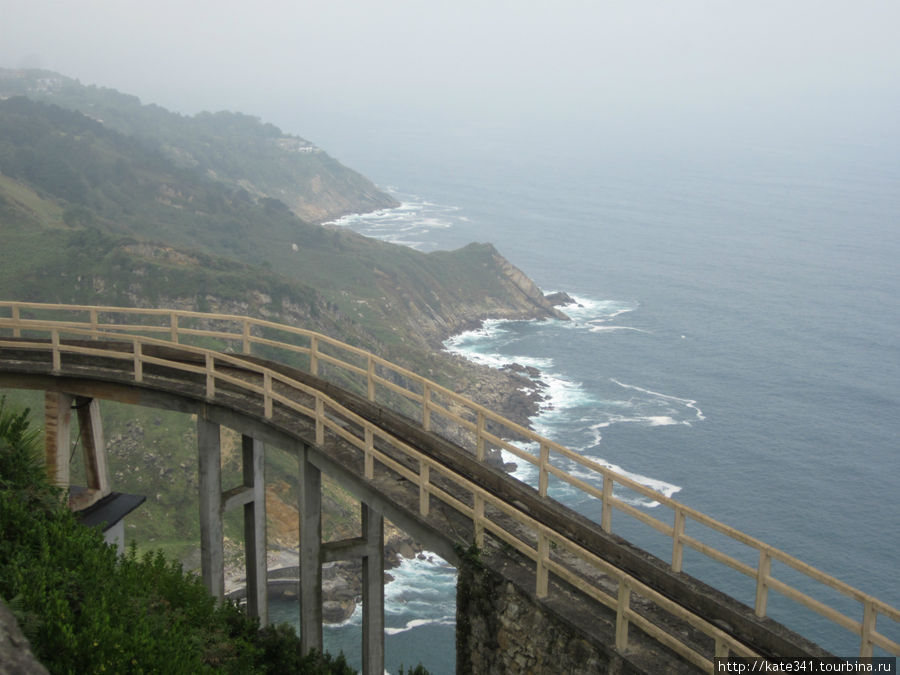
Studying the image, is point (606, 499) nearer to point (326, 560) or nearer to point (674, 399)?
point (326, 560)

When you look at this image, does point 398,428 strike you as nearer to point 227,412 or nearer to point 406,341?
point 227,412

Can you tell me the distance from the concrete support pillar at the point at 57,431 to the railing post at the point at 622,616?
1490 centimetres

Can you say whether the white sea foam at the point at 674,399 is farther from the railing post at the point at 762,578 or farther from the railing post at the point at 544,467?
the railing post at the point at 762,578

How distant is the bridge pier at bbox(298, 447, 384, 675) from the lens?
19484 mm

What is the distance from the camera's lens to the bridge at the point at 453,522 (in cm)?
1366

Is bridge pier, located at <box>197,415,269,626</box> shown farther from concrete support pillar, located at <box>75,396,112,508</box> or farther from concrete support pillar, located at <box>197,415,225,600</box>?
concrete support pillar, located at <box>75,396,112,508</box>

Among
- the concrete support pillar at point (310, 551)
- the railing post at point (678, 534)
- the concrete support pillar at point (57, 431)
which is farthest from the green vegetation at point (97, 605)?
the railing post at point (678, 534)

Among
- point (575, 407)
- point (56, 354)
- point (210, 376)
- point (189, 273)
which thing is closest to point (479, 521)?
point (210, 376)

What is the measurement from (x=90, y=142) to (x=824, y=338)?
5131 inches

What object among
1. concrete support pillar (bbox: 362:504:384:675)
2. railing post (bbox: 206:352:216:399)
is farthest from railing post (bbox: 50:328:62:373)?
concrete support pillar (bbox: 362:504:384:675)

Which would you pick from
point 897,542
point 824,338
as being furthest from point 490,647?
point 824,338

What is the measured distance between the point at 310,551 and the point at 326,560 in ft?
1.29

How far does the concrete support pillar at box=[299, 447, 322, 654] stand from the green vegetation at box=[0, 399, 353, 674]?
0.46 m

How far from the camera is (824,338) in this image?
12069cm
